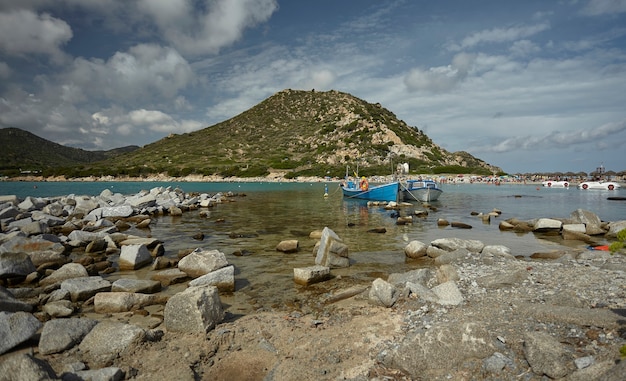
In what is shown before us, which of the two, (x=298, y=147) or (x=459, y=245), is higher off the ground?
(x=298, y=147)

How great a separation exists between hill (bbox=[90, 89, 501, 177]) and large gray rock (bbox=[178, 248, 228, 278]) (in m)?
99.2

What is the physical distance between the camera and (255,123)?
174m

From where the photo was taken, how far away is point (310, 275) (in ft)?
35.2

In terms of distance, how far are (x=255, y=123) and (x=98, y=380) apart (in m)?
175

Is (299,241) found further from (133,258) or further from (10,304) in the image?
(10,304)

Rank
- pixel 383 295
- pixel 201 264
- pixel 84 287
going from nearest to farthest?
pixel 383 295, pixel 84 287, pixel 201 264

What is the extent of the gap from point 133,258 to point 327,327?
879cm

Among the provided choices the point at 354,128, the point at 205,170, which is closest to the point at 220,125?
the point at 205,170

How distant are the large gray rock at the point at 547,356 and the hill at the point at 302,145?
104 m

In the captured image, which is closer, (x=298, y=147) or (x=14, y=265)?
(x=14, y=265)

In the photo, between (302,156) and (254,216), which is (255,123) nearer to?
(302,156)

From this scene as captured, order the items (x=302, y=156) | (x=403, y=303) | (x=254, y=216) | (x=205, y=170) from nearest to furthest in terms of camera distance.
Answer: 1. (x=403, y=303)
2. (x=254, y=216)
3. (x=205, y=170)
4. (x=302, y=156)

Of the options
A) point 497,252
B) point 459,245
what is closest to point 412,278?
point 459,245

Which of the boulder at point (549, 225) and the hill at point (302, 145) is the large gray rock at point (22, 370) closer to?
the boulder at point (549, 225)
